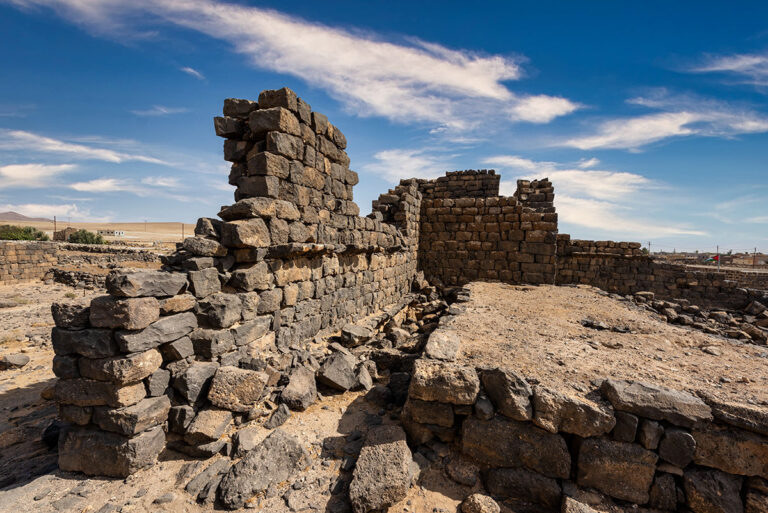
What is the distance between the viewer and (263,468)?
10.2 feet

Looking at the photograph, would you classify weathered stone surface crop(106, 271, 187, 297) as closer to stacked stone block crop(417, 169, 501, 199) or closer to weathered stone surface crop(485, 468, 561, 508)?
weathered stone surface crop(485, 468, 561, 508)

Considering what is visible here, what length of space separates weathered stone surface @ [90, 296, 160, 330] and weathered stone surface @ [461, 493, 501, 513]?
11.2ft

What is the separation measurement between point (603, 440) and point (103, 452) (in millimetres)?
4699

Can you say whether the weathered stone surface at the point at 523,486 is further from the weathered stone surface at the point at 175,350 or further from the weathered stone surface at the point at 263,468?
the weathered stone surface at the point at 175,350

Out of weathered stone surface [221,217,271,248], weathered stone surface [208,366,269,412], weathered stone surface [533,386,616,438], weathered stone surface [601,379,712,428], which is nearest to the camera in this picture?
weathered stone surface [601,379,712,428]

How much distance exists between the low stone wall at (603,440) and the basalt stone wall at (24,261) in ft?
75.5

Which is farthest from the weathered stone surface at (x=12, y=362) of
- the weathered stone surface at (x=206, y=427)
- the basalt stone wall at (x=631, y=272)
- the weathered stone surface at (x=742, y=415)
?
the basalt stone wall at (x=631, y=272)

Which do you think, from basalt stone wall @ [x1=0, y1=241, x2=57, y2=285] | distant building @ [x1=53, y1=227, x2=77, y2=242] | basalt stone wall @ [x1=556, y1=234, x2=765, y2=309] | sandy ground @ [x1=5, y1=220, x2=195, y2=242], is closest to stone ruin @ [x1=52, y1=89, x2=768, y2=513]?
basalt stone wall @ [x1=556, y1=234, x2=765, y2=309]

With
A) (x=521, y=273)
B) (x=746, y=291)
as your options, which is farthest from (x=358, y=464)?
(x=746, y=291)

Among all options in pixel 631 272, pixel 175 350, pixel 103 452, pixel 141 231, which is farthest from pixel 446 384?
pixel 141 231

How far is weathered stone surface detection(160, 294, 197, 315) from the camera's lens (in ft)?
11.7

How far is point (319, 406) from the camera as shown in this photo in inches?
167

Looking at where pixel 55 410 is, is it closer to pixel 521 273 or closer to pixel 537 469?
pixel 537 469

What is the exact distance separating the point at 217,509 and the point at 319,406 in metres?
1.55
